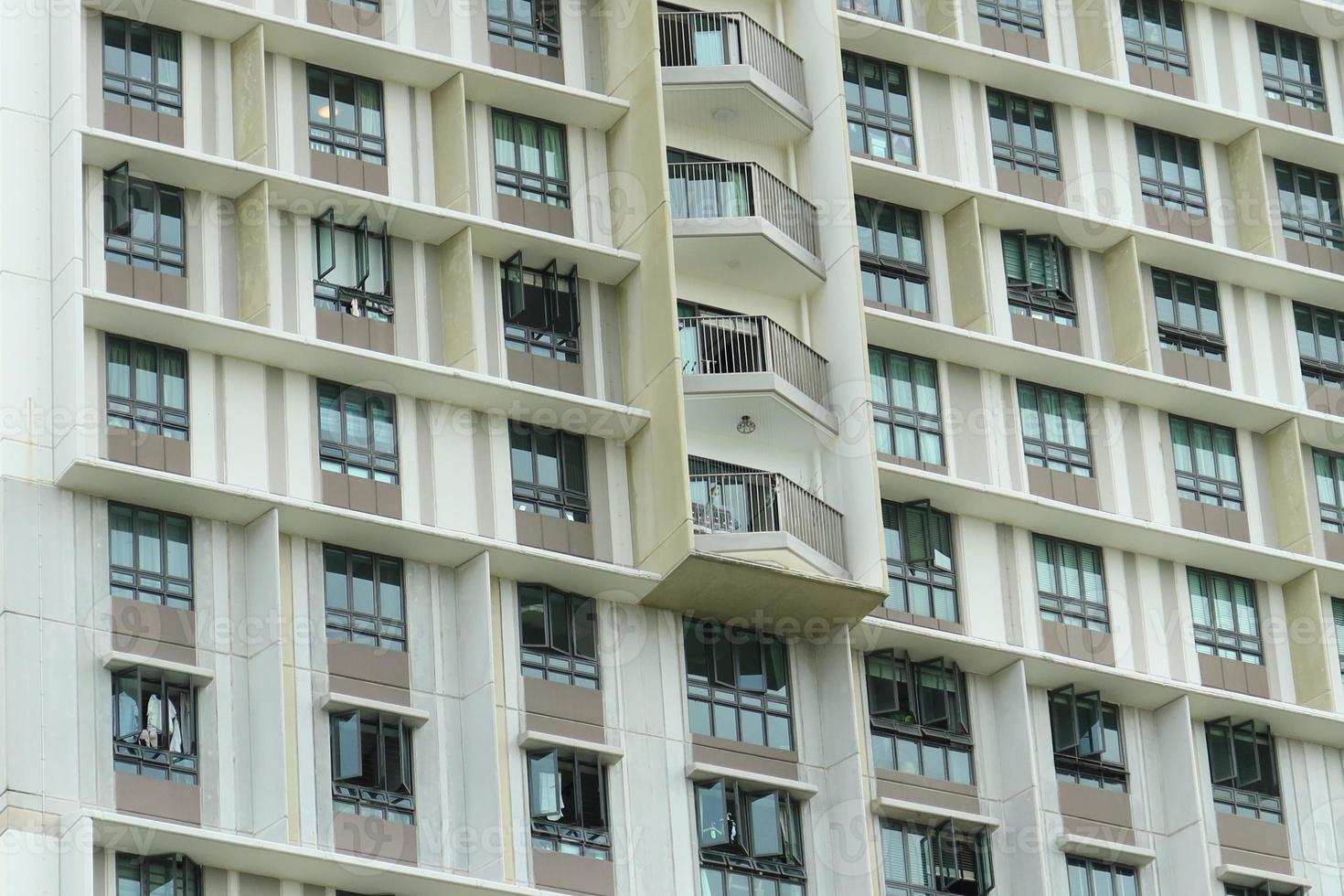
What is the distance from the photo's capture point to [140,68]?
59.1 metres

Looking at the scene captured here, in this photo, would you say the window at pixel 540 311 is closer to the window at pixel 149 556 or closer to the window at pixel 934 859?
the window at pixel 149 556

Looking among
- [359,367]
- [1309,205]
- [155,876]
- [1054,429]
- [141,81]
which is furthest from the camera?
[1309,205]

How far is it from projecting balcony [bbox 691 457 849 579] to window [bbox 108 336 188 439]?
872cm

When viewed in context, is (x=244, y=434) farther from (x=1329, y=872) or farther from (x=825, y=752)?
(x=1329, y=872)

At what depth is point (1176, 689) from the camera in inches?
2475

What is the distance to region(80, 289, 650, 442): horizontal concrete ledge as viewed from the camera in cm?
5656

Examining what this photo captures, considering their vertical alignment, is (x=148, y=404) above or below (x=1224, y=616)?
above

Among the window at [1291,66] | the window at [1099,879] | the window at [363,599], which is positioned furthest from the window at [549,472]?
the window at [1291,66]

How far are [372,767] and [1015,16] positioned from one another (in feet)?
68.6

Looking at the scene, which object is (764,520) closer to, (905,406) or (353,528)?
(905,406)

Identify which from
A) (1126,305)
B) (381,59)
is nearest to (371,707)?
(381,59)

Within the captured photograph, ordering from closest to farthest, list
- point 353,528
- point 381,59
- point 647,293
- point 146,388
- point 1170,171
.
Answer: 1. point 146,388
2. point 353,528
3. point 381,59
4. point 647,293
5. point 1170,171

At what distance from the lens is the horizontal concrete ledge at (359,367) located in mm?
56562

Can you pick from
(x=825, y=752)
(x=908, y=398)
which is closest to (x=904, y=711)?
(x=825, y=752)
